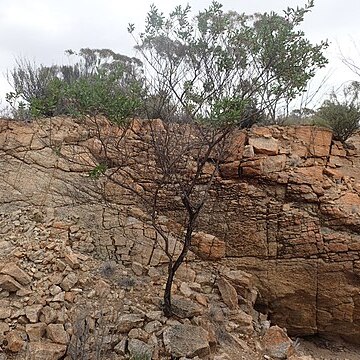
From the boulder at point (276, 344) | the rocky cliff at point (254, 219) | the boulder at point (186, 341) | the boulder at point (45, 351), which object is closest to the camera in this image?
the boulder at point (45, 351)

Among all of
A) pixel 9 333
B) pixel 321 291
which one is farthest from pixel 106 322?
pixel 321 291

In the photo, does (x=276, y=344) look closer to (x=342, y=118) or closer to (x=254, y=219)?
(x=254, y=219)

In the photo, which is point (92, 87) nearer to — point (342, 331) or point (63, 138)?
point (63, 138)

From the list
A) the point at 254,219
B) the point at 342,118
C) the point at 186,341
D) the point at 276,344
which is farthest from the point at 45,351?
the point at 342,118

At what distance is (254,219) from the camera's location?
7613 mm

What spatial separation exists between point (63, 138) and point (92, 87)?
2313mm

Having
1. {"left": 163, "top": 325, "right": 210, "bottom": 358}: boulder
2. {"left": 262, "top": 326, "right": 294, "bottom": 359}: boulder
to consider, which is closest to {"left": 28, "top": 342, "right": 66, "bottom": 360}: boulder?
{"left": 163, "top": 325, "right": 210, "bottom": 358}: boulder

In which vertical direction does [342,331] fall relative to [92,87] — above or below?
below

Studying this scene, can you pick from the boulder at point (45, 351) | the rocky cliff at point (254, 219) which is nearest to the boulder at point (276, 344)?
the rocky cliff at point (254, 219)

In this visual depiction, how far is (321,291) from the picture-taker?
7367 millimetres

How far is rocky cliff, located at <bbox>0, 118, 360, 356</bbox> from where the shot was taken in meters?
7.21

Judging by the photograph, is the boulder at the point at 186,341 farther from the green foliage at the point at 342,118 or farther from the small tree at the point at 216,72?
the green foliage at the point at 342,118

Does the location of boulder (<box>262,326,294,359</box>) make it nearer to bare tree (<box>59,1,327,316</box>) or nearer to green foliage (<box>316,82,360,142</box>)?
bare tree (<box>59,1,327,316</box>)

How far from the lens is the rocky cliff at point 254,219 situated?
721 centimetres
